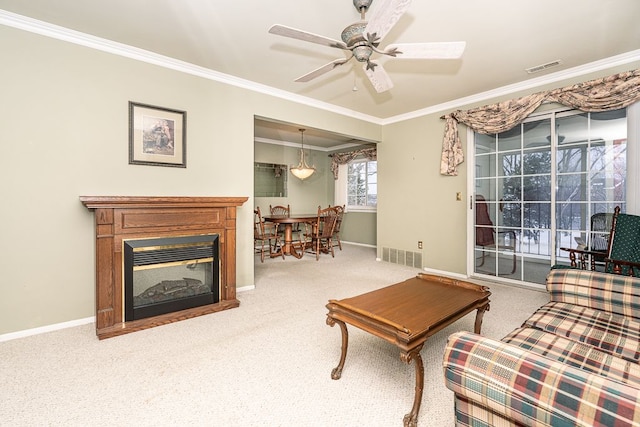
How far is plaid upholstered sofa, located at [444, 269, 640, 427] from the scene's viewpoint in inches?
26.2

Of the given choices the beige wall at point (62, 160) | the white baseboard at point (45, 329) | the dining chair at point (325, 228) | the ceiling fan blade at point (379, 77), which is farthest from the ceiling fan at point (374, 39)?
the dining chair at point (325, 228)

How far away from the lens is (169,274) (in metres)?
2.75

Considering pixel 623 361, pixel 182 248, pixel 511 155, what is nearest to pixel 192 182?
pixel 182 248

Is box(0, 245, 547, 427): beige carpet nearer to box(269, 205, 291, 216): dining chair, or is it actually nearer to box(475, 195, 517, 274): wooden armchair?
box(475, 195, 517, 274): wooden armchair

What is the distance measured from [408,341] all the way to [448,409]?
521 millimetres

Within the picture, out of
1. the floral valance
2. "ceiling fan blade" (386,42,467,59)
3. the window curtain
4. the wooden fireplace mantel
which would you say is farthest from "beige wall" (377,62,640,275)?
the wooden fireplace mantel

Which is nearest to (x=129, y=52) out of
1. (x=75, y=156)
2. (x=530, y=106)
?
(x=75, y=156)

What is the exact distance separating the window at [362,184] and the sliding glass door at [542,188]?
2935 millimetres

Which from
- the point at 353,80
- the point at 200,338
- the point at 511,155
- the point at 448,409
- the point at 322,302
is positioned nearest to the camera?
the point at 448,409

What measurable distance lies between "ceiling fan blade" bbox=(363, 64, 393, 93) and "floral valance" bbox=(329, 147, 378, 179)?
12.7 feet

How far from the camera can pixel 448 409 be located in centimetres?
153

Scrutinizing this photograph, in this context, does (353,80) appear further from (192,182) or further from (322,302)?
(322,302)

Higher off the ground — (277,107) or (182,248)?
(277,107)

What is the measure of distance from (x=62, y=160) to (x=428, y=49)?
310 centimetres
